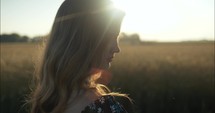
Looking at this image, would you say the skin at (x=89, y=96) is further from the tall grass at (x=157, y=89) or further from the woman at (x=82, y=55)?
the tall grass at (x=157, y=89)

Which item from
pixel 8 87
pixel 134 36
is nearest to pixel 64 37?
pixel 8 87

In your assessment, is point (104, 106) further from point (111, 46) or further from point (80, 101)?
point (111, 46)

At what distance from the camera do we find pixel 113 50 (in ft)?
5.59

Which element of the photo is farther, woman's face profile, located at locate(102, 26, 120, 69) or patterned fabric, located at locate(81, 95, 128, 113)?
woman's face profile, located at locate(102, 26, 120, 69)

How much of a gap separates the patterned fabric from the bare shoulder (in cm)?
1

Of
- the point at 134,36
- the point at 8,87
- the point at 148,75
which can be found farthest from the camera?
the point at 134,36

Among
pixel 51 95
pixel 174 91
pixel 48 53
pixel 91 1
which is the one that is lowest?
pixel 174 91

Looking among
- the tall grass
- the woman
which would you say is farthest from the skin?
the tall grass

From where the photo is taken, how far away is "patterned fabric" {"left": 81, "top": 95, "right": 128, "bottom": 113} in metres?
1.55

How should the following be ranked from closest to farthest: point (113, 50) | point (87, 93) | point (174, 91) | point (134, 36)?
point (87, 93), point (113, 50), point (174, 91), point (134, 36)

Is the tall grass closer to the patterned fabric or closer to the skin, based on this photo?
the skin

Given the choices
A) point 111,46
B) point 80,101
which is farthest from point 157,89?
point 80,101

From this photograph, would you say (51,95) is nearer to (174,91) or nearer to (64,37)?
(64,37)

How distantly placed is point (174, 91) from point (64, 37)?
5916 millimetres
